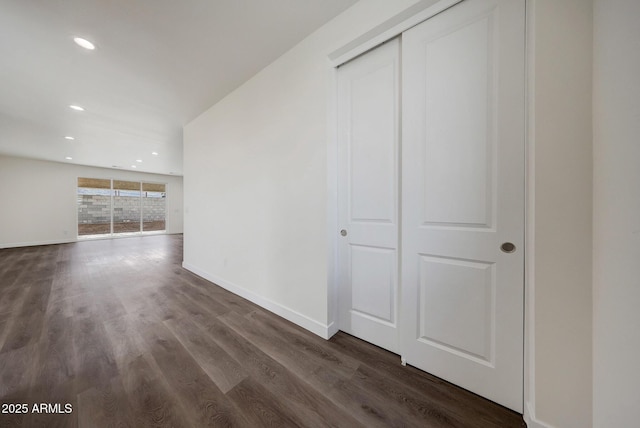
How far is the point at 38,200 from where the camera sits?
6570 mm

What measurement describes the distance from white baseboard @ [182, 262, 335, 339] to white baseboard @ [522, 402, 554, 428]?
4.03ft

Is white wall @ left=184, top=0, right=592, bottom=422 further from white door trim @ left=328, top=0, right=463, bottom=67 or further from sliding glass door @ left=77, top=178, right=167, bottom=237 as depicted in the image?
sliding glass door @ left=77, top=178, right=167, bottom=237

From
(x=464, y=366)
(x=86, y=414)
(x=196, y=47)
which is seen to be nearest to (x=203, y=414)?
(x=86, y=414)

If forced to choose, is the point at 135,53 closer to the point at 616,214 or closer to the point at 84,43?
the point at 84,43

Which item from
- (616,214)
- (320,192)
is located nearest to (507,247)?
(616,214)

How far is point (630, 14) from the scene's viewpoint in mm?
797

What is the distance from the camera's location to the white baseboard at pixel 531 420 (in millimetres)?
1014

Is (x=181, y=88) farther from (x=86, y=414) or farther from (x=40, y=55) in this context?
(x=86, y=414)

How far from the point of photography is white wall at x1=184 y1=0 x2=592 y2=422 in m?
0.95

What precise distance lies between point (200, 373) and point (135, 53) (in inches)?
116

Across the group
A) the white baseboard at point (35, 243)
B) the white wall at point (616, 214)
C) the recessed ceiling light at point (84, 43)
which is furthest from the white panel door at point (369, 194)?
the white baseboard at point (35, 243)

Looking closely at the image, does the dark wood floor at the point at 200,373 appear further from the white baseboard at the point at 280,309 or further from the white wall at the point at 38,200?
the white wall at the point at 38,200

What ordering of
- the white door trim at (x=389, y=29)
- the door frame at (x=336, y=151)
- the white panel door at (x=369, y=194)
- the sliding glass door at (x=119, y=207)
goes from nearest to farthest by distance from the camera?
the door frame at (x=336, y=151) < the white door trim at (x=389, y=29) < the white panel door at (x=369, y=194) < the sliding glass door at (x=119, y=207)

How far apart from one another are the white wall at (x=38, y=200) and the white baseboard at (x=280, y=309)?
7615mm
